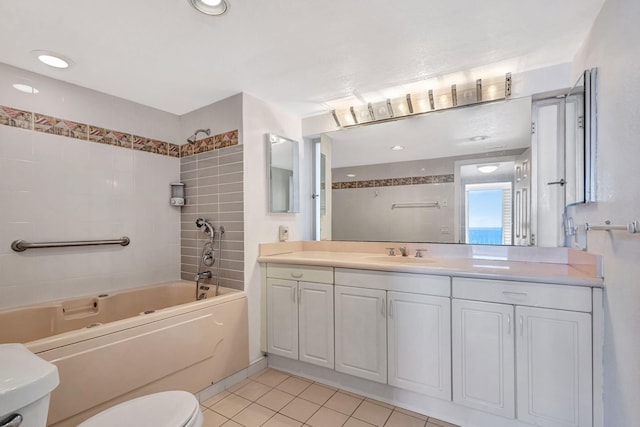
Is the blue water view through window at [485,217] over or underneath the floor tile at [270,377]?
over

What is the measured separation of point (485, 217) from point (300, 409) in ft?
5.90

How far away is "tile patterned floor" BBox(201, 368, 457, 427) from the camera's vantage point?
1705 millimetres

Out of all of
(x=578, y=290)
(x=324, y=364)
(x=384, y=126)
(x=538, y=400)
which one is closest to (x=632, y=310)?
(x=578, y=290)

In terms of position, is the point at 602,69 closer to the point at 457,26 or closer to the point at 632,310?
the point at 457,26

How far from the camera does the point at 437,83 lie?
2139 mm

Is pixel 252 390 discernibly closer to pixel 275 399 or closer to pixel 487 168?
pixel 275 399

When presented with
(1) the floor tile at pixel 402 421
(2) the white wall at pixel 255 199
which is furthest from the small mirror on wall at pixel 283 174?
(1) the floor tile at pixel 402 421

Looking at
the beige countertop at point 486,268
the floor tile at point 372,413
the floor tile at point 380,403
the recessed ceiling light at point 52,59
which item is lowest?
the floor tile at point 380,403

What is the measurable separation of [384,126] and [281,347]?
199 centimetres

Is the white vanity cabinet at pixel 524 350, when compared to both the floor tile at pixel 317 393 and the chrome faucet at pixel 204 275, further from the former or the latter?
the chrome faucet at pixel 204 275

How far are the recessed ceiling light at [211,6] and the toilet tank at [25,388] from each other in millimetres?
1514

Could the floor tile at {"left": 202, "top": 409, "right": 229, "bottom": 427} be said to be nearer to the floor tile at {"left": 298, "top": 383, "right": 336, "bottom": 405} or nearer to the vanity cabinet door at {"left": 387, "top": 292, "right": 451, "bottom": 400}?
the floor tile at {"left": 298, "top": 383, "right": 336, "bottom": 405}

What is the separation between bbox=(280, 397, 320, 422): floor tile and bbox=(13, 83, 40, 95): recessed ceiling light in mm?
2620

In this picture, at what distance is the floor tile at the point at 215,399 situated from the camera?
6.23 ft
